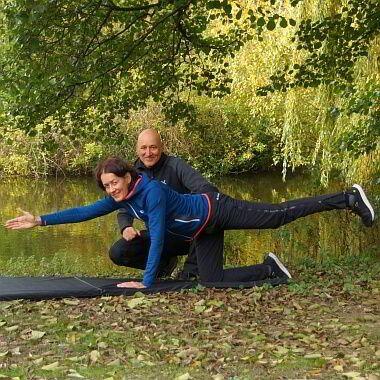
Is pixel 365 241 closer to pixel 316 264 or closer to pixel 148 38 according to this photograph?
pixel 316 264

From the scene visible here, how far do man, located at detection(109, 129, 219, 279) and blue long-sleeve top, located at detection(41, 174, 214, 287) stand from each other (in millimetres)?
382

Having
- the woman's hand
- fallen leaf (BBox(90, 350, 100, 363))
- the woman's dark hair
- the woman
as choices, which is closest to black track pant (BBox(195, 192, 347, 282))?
the woman

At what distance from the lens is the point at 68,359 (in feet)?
12.5

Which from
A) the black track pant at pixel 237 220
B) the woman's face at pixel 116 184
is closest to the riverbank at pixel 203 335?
the black track pant at pixel 237 220

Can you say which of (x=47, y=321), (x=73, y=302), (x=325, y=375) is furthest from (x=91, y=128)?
(x=325, y=375)

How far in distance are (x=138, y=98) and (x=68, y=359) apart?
19.7 feet

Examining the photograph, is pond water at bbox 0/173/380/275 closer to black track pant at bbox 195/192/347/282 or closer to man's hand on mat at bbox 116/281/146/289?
black track pant at bbox 195/192/347/282

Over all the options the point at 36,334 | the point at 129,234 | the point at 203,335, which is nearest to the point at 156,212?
the point at 129,234

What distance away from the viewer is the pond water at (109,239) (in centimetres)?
995

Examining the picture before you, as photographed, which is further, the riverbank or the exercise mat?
the exercise mat

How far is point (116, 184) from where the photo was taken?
5.41 m

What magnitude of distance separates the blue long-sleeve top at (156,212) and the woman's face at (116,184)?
57 mm

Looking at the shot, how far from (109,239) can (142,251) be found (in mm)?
7464

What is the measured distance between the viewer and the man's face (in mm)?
6219
